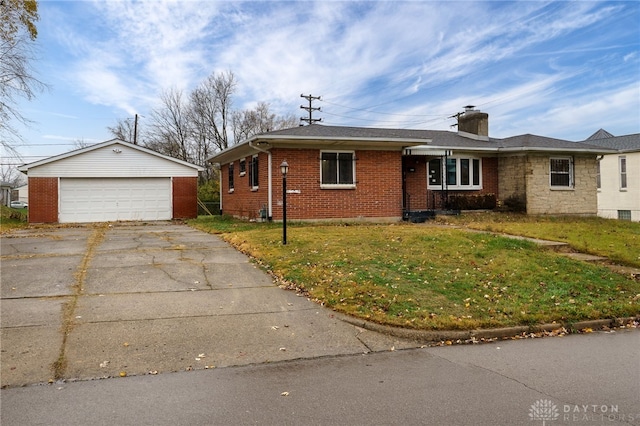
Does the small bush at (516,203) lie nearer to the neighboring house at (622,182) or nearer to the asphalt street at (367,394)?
the neighboring house at (622,182)

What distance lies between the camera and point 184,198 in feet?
73.9

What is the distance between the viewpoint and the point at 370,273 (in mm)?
7480

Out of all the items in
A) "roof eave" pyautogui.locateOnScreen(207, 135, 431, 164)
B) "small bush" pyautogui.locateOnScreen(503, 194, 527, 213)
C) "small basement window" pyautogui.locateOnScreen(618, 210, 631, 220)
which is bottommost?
"small basement window" pyautogui.locateOnScreen(618, 210, 631, 220)

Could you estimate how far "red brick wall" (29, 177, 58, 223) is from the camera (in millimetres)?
20203

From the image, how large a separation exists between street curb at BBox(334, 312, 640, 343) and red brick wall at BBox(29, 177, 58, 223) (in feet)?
62.9

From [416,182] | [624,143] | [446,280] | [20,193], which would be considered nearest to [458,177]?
[416,182]

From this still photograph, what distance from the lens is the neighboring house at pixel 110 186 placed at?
67.1 ft

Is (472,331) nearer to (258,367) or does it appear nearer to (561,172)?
(258,367)

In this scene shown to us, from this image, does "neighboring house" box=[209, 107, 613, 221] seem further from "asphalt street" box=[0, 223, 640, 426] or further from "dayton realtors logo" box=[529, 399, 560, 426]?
"dayton realtors logo" box=[529, 399, 560, 426]

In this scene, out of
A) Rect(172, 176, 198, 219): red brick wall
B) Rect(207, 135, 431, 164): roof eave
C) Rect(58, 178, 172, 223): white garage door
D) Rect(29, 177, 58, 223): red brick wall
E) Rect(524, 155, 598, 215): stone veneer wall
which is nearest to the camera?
Rect(207, 135, 431, 164): roof eave

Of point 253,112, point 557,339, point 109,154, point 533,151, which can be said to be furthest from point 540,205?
point 253,112

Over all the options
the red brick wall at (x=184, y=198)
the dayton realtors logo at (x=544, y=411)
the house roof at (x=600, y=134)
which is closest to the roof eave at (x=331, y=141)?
the red brick wall at (x=184, y=198)

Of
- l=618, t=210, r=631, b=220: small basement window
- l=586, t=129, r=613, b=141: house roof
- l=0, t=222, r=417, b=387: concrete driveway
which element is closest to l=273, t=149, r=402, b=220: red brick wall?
l=0, t=222, r=417, b=387: concrete driveway

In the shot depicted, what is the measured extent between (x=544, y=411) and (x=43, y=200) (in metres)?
22.2
